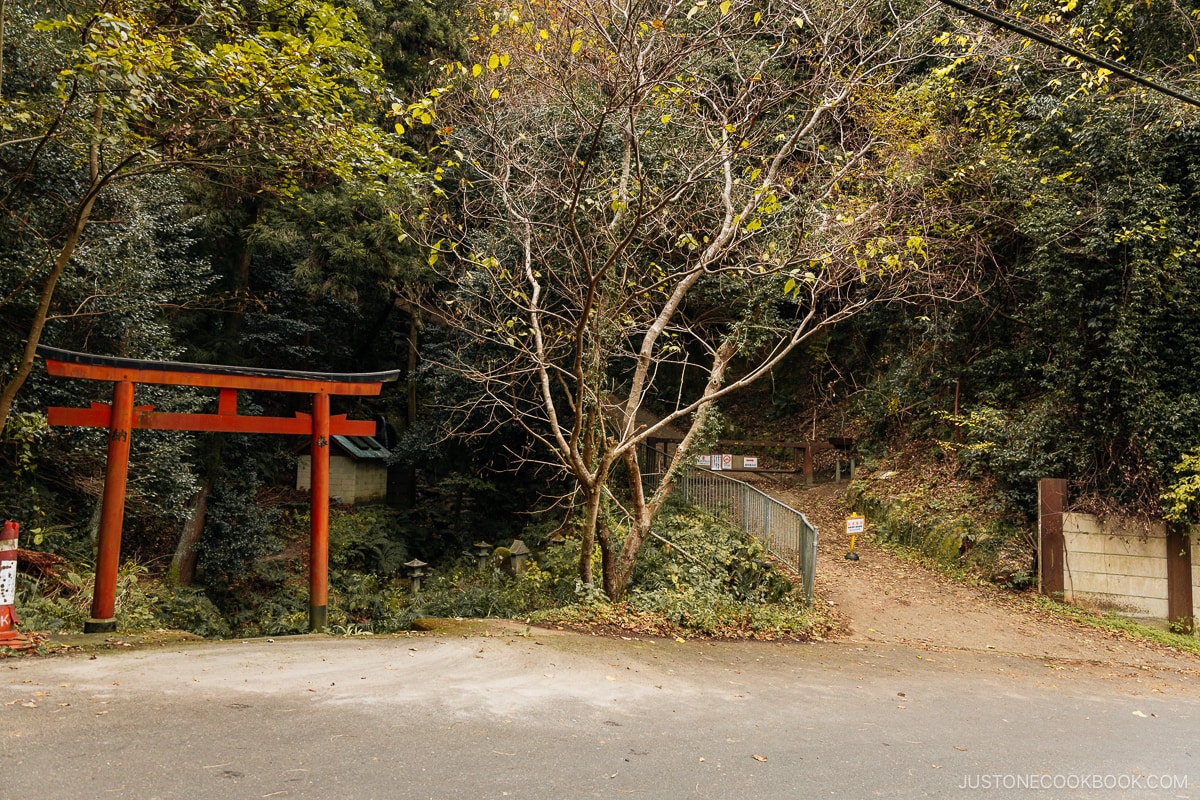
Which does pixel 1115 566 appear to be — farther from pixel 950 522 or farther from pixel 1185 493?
pixel 950 522

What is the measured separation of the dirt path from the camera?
357 inches

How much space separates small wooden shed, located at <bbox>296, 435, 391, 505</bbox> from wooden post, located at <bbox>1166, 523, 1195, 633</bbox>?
19.0 m

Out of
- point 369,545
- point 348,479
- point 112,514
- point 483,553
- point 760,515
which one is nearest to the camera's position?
point 112,514

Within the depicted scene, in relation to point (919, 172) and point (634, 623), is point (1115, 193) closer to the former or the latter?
point (919, 172)

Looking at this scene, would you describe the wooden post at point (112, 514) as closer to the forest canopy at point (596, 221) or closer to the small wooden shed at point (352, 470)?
the forest canopy at point (596, 221)

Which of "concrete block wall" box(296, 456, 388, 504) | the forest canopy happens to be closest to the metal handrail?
the forest canopy

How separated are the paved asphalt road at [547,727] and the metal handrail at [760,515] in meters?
3.48

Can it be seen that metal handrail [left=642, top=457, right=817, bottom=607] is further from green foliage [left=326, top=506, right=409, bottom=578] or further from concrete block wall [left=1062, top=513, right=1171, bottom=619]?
green foliage [left=326, top=506, right=409, bottom=578]

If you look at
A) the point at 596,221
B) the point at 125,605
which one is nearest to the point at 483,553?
the point at 125,605

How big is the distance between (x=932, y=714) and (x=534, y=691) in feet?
9.97

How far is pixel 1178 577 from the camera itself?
1034cm

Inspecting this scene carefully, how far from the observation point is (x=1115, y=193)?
35.6 feet

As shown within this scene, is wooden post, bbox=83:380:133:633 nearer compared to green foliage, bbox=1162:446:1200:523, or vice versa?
wooden post, bbox=83:380:133:633

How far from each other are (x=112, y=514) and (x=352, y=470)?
16.5 m
